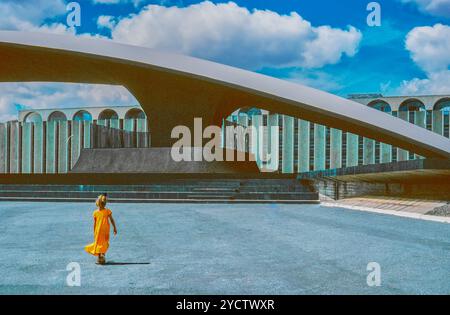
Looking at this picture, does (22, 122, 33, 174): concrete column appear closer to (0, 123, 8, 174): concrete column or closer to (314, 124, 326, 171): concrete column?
(0, 123, 8, 174): concrete column

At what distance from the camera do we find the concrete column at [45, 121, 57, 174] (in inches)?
2549

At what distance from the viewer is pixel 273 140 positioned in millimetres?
63875

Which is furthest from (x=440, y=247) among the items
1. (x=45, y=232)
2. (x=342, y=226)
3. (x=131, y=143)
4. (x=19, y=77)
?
(x=19, y=77)

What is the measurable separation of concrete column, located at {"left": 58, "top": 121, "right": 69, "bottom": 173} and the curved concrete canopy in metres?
35.1

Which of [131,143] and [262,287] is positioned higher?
[131,143]

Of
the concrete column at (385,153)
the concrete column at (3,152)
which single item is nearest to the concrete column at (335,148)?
the concrete column at (385,153)

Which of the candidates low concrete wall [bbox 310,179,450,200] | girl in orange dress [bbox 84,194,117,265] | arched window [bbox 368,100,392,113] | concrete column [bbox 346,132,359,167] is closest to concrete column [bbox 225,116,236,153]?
low concrete wall [bbox 310,179,450,200]

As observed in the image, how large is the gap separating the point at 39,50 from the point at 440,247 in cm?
2298

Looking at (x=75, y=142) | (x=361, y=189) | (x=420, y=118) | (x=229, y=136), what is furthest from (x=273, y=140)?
(x=361, y=189)

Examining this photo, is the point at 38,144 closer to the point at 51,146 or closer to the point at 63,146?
the point at 51,146

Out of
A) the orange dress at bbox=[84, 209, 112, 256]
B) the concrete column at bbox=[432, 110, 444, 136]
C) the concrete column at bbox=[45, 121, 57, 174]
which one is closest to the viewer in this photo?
the orange dress at bbox=[84, 209, 112, 256]

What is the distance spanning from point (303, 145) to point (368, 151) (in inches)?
397

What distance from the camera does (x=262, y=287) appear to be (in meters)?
5.30
